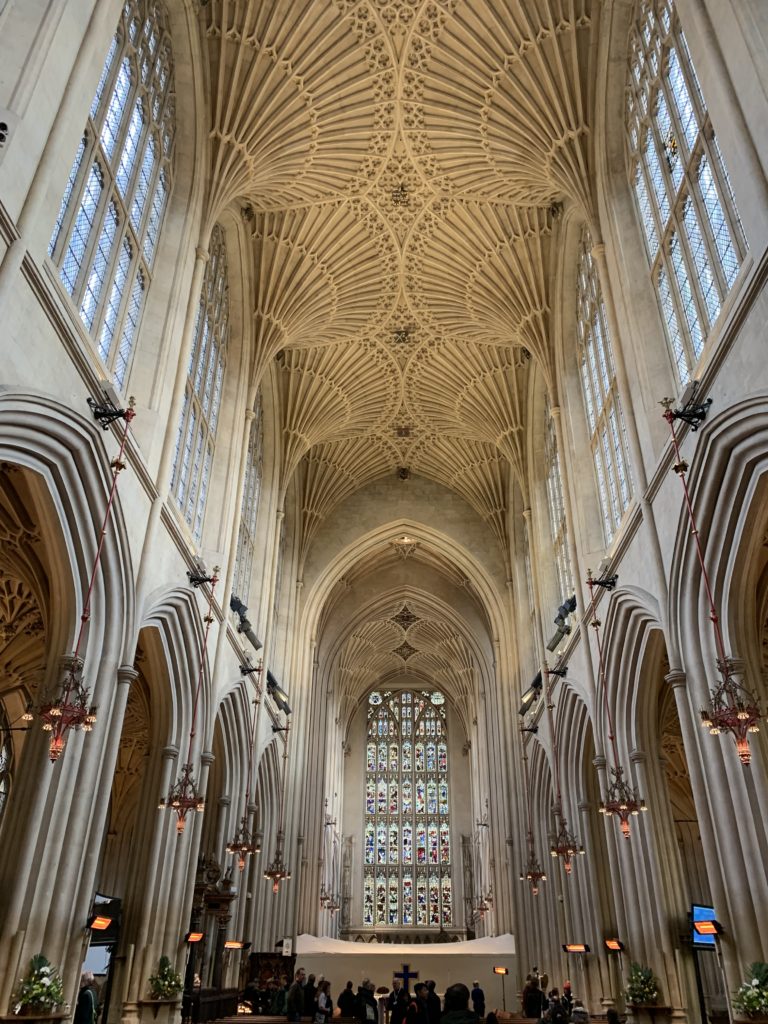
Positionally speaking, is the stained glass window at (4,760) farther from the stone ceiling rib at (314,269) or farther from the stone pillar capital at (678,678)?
the stone pillar capital at (678,678)

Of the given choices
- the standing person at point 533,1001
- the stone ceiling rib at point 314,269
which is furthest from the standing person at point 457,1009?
the stone ceiling rib at point 314,269

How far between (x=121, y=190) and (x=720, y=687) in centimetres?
1112

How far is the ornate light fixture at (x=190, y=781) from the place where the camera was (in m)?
13.0

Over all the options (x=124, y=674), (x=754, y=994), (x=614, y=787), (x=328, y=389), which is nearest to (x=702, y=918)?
(x=614, y=787)

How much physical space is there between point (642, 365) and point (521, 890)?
18716 mm

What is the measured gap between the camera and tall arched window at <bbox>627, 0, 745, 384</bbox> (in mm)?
11297

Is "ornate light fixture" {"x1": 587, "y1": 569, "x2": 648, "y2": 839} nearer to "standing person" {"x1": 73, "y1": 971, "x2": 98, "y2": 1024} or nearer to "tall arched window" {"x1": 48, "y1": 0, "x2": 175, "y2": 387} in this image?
"standing person" {"x1": 73, "y1": 971, "x2": 98, "y2": 1024}

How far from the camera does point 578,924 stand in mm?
18891

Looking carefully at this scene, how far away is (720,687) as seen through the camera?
9172mm

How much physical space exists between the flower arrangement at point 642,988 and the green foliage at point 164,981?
7097 mm

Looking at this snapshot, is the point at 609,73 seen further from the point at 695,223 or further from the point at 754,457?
the point at 754,457

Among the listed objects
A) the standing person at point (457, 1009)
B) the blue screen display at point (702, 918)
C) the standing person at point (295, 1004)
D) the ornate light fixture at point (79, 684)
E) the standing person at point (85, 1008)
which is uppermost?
the ornate light fixture at point (79, 684)

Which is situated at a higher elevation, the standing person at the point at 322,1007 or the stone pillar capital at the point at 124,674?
the stone pillar capital at the point at 124,674

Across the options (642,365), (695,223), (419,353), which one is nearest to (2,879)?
(642,365)
